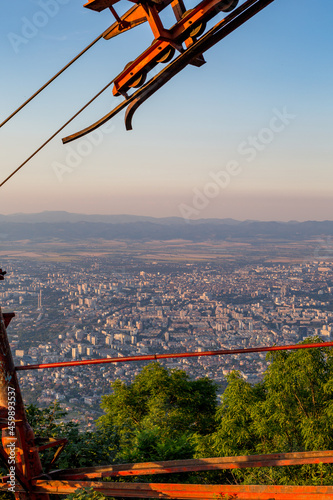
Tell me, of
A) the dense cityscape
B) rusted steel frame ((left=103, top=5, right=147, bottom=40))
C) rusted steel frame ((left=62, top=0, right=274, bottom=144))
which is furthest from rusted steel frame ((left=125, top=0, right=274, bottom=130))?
the dense cityscape

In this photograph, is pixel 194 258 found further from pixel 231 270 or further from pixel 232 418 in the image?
pixel 232 418

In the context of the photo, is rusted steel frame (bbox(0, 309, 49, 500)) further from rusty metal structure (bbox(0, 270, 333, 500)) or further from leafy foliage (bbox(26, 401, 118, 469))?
leafy foliage (bbox(26, 401, 118, 469))

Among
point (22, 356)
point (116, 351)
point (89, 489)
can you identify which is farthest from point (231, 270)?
point (89, 489)

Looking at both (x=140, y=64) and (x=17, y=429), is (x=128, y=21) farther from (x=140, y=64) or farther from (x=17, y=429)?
(x=17, y=429)

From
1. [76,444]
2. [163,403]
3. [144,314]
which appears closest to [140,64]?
[76,444]

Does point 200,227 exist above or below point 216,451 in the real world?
above
